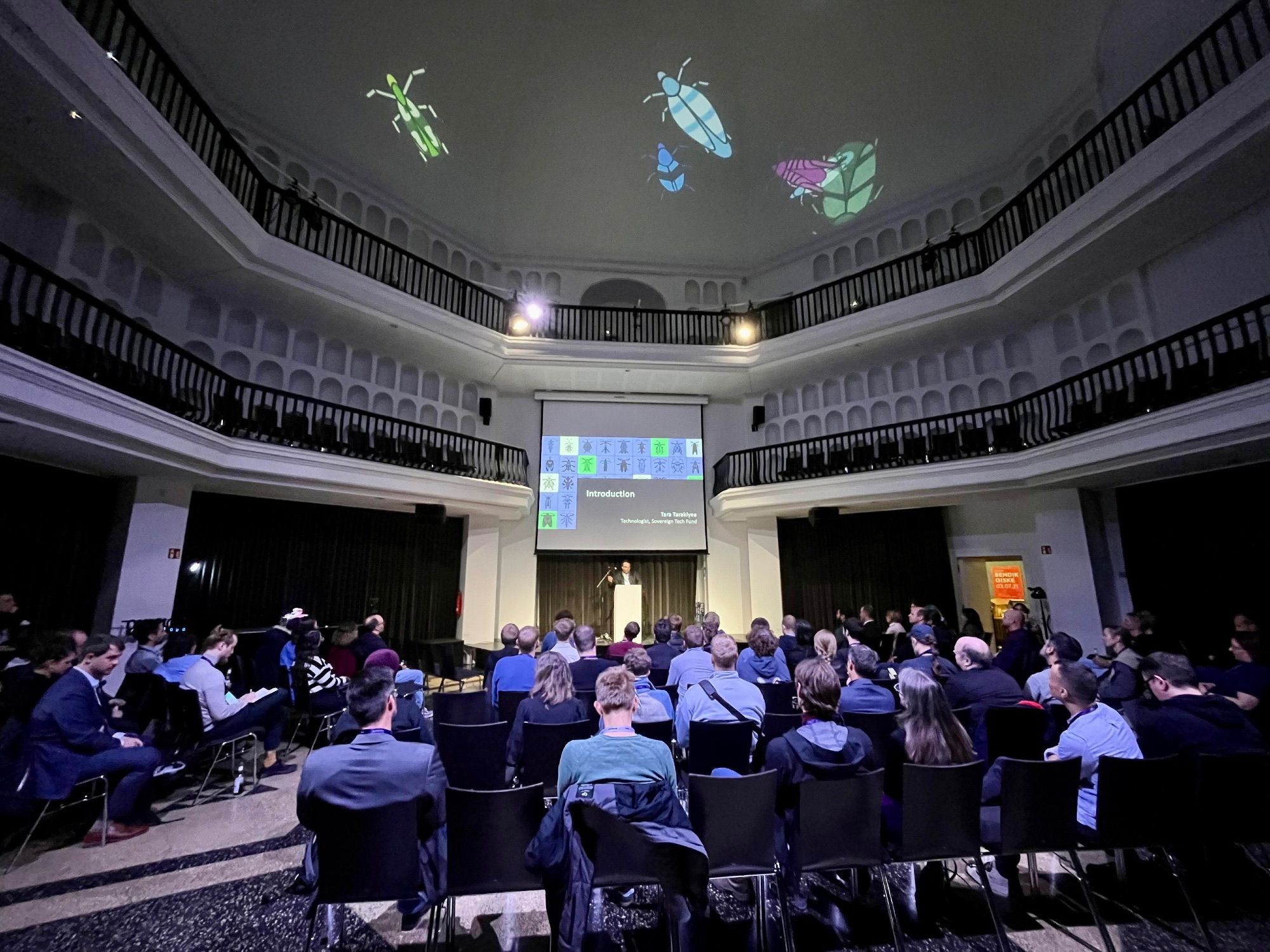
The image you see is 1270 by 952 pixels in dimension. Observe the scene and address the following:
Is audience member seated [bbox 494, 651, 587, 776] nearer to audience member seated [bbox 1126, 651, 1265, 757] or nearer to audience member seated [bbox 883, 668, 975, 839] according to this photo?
audience member seated [bbox 883, 668, 975, 839]

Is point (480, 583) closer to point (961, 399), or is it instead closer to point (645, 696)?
point (645, 696)

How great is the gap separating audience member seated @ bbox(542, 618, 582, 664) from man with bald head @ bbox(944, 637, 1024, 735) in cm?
292

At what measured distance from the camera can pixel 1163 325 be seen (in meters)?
7.29

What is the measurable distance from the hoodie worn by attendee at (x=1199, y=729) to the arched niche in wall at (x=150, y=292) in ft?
36.0

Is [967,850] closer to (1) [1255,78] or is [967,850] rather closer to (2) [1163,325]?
(1) [1255,78]

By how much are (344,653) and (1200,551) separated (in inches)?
394

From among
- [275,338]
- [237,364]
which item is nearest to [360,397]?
[275,338]

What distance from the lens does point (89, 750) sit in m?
3.15

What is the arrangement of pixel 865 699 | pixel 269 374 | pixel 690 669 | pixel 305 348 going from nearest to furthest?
1. pixel 865 699
2. pixel 690 669
3. pixel 269 374
4. pixel 305 348

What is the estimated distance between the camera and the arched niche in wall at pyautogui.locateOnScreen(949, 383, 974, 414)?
1012cm

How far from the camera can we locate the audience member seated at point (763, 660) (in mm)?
4449

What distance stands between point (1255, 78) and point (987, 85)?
5397 mm

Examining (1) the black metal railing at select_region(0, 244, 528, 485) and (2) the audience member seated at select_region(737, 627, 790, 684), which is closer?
(2) the audience member seated at select_region(737, 627, 790, 684)

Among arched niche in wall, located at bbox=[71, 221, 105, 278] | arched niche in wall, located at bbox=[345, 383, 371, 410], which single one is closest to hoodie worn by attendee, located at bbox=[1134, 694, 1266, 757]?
arched niche in wall, located at bbox=[71, 221, 105, 278]
